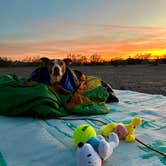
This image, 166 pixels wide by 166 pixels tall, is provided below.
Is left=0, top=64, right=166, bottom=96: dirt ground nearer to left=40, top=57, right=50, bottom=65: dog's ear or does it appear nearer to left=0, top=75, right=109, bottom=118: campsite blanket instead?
left=40, top=57, right=50, bottom=65: dog's ear

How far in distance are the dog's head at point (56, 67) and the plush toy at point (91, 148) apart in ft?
7.12

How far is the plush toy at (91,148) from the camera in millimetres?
2102

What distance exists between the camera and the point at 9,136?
2873mm

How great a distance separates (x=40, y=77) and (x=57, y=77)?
225 millimetres

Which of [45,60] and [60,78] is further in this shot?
[45,60]

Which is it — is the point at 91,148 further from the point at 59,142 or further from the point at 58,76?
the point at 58,76

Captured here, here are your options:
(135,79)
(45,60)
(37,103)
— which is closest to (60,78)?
(45,60)

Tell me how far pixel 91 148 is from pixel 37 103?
4.84ft

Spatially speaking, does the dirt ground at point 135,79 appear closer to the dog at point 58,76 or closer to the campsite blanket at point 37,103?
the dog at point 58,76

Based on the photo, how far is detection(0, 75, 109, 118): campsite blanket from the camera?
3.48 metres

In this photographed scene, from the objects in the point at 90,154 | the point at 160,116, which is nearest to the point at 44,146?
the point at 90,154

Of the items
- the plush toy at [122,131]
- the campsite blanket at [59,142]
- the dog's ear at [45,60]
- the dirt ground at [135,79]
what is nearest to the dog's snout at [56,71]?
the dog's ear at [45,60]

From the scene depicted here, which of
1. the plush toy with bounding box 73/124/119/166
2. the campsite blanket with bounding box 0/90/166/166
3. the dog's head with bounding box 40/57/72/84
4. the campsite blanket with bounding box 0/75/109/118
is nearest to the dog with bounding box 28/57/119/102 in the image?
the dog's head with bounding box 40/57/72/84

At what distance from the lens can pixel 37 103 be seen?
3504 millimetres
